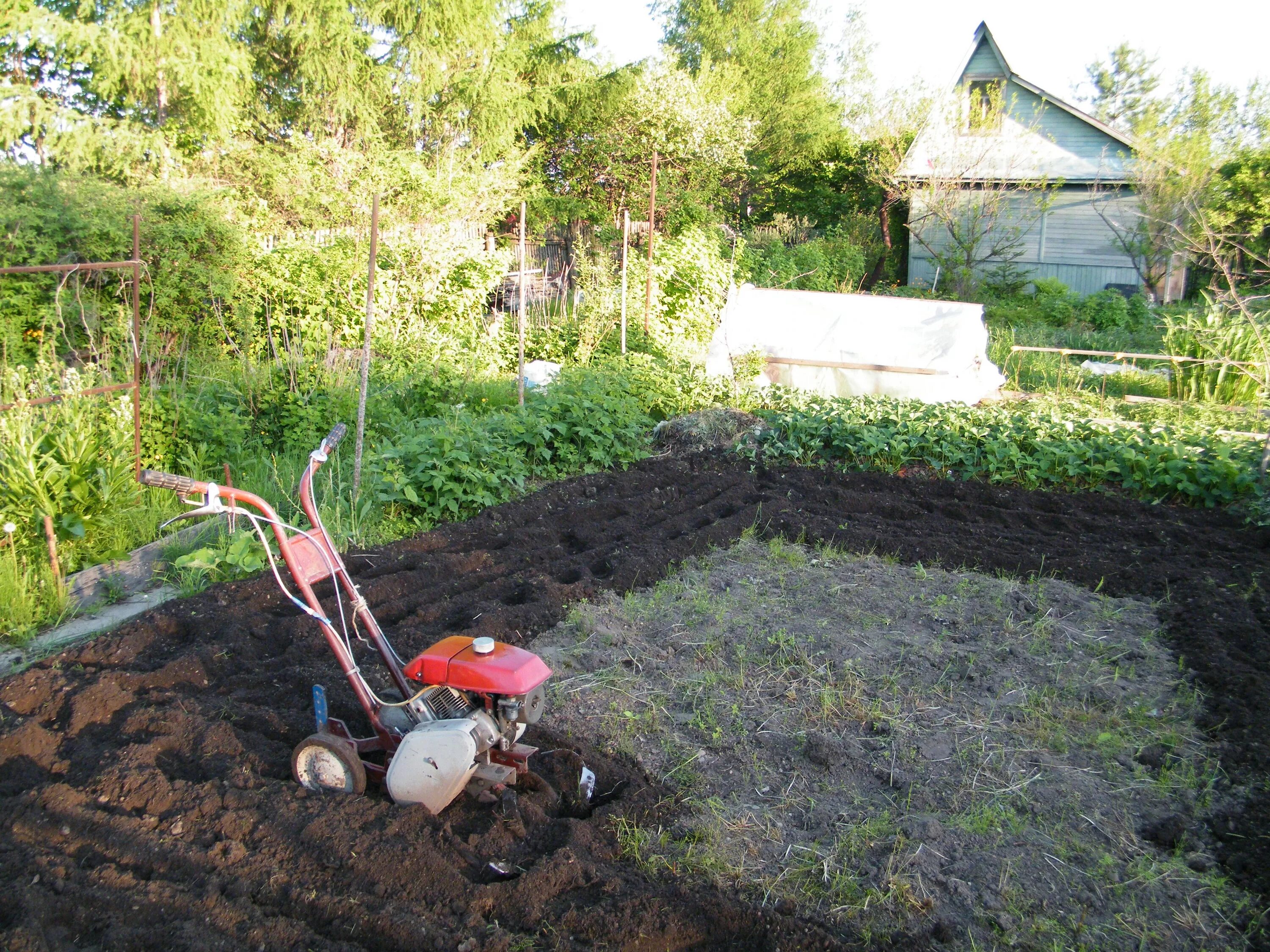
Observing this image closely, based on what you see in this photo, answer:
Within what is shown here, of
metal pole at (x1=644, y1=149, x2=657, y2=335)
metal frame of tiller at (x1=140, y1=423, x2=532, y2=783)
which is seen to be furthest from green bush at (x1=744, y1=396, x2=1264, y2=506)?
metal frame of tiller at (x1=140, y1=423, x2=532, y2=783)

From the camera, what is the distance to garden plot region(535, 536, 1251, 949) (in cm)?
290

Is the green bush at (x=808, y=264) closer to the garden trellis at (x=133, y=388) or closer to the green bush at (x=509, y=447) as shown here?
the green bush at (x=509, y=447)

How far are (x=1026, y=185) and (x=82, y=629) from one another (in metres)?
20.8

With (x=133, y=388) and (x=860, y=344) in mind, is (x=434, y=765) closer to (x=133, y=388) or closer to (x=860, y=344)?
(x=133, y=388)

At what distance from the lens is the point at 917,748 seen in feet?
12.2

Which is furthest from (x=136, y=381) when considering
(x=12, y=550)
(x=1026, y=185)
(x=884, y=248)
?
(x=884, y=248)

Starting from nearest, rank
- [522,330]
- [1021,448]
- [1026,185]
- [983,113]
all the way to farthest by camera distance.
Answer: [1021,448], [522,330], [983,113], [1026,185]

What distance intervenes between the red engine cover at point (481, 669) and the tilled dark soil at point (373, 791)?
0.43 m

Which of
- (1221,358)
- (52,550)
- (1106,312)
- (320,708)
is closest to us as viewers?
(320,708)

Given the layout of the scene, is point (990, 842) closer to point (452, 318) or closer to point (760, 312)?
point (760, 312)

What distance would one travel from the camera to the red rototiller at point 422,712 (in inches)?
119

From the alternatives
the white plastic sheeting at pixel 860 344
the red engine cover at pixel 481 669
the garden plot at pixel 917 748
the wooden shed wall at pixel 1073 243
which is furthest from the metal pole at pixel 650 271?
the wooden shed wall at pixel 1073 243

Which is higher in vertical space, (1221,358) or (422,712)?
(1221,358)

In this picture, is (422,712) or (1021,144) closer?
(422,712)
